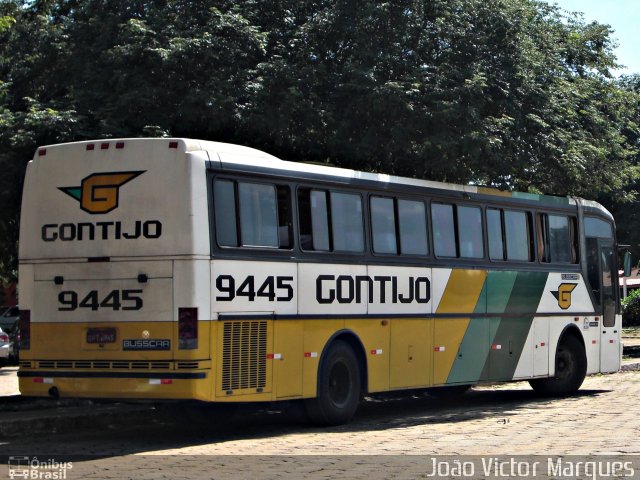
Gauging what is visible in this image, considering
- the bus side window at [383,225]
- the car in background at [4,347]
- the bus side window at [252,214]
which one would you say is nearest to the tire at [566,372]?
the bus side window at [383,225]

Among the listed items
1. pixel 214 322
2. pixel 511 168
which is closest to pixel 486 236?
pixel 511 168

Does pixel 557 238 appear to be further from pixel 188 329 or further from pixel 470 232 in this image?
pixel 188 329

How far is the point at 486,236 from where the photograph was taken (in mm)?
19922

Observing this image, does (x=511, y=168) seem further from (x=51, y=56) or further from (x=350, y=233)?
(x=51, y=56)

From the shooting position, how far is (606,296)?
75.7 ft

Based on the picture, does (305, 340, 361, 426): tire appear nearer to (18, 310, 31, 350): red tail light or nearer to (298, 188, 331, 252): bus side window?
(298, 188, 331, 252): bus side window

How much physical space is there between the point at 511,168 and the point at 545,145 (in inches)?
26.8

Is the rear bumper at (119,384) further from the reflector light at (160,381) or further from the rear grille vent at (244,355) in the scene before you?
the rear grille vent at (244,355)

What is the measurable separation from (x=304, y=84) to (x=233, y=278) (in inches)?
212

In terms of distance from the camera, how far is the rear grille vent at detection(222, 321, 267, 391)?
568 inches

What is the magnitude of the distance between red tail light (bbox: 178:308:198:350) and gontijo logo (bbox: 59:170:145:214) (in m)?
1.61

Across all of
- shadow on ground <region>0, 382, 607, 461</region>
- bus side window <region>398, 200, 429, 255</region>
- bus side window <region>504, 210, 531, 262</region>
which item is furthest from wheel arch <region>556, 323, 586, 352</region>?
bus side window <region>398, 200, 429, 255</region>

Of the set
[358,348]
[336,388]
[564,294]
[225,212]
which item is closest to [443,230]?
[358,348]

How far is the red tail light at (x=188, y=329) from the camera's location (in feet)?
46.1
